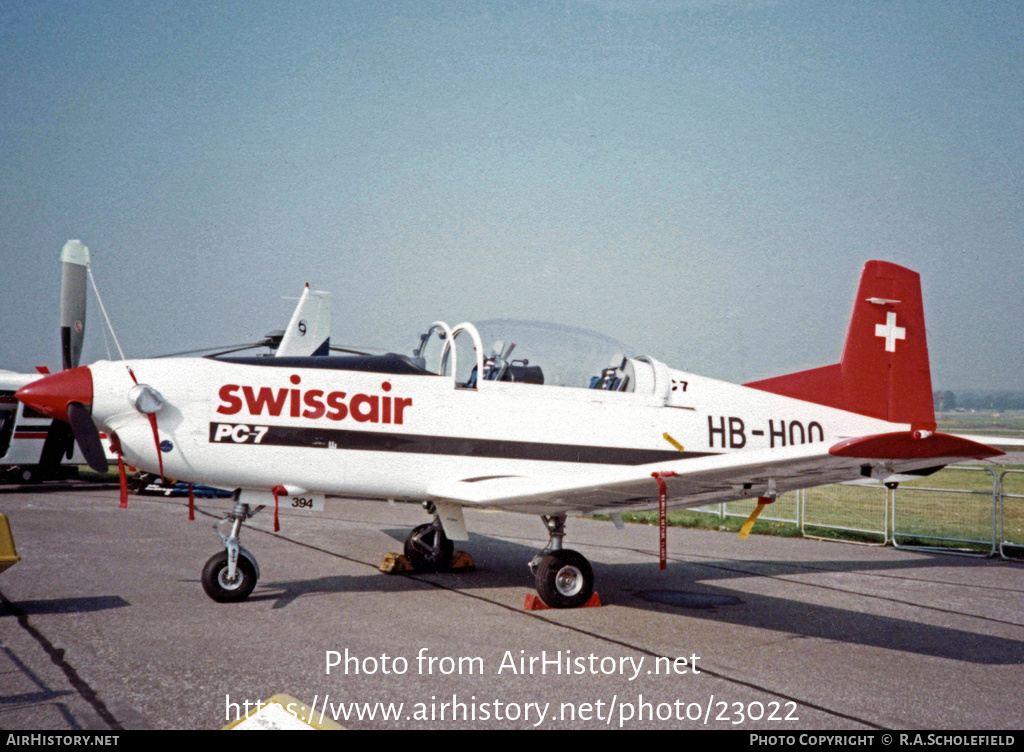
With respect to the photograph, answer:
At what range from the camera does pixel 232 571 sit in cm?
676

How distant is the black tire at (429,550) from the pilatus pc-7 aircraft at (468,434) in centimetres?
2

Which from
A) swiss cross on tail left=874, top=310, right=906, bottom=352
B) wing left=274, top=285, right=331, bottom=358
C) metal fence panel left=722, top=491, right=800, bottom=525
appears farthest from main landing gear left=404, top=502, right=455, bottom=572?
wing left=274, top=285, right=331, bottom=358

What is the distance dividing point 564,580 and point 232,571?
291 cm

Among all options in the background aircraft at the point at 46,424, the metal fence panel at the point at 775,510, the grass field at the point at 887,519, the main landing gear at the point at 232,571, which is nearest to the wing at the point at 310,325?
the background aircraft at the point at 46,424

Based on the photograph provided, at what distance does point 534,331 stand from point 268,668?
4202mm

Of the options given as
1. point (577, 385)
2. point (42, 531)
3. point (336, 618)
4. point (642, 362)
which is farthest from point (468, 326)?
point (42, 531)

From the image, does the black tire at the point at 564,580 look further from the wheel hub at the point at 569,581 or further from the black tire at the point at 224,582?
the black tire at the point at 224,582

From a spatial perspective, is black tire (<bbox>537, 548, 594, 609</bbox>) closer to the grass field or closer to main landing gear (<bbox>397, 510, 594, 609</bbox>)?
main landing gear (<bbox>397, 510, 594, 609</bbox>)

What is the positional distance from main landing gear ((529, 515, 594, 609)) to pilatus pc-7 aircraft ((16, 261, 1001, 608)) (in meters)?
0.02

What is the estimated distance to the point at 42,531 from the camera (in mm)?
11234

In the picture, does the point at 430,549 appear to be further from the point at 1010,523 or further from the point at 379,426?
the point at 1010,523

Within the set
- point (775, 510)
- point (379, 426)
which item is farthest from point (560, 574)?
point (775, 510)

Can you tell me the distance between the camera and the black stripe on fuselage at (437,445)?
666cm
